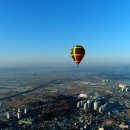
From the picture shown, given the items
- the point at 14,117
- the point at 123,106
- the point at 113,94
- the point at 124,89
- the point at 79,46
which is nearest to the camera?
the point at 79,46

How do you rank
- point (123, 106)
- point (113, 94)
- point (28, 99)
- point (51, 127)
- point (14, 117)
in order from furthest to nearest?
1. point (113, 94)
2. point (28, 99)
3. point (123, 106)
4. point (14, 117)
5. point (51, 127)

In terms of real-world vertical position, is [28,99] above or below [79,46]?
below

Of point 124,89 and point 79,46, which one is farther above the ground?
point 79,46

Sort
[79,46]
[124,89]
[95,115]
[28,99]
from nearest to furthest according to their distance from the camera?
1. [79,46]
2. [95,115]
3. [28,99]
4. [124,89]

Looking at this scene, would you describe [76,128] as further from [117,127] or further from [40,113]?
[40,113]

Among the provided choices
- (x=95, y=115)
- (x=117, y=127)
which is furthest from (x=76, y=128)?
(x=95, y=115)

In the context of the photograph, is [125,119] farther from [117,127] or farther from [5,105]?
[5,105]

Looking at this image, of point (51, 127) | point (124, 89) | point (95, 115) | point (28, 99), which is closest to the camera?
point (51, 127)

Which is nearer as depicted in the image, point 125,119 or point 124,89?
point 125,119

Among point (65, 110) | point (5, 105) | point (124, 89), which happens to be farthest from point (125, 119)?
point (124, 89)
